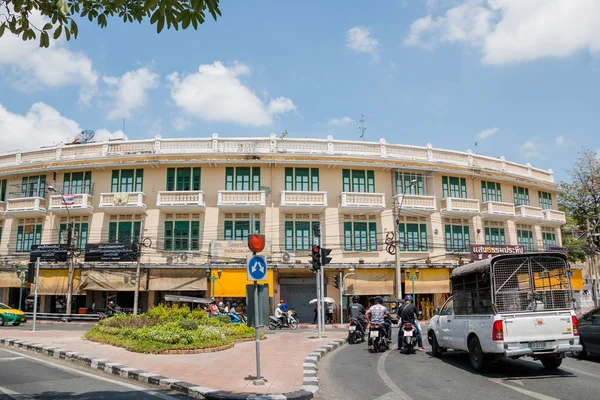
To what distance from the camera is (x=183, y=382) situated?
8812 millimetres

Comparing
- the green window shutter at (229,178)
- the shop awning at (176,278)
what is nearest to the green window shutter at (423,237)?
the green window shutter at (229,178)

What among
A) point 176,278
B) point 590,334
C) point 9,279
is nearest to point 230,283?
point 176,278

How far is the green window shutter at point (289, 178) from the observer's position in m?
29.5

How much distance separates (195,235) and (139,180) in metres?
4.97

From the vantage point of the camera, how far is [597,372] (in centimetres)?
1025

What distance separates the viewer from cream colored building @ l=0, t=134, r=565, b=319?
1123 inches

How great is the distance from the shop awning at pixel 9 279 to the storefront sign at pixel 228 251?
40.1 ft

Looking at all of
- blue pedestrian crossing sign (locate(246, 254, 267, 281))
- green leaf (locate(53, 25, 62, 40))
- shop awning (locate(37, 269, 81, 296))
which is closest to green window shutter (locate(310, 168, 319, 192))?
shop awning (locate(37, 269, 81, 296))

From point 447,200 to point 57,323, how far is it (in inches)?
952

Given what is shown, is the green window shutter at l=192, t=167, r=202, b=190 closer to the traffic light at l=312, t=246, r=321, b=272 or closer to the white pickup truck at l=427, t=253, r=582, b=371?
the traffic light at l=312, t=246, r=321, b=272

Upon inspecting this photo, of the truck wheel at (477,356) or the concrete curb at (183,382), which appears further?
the truck wheel at (477,356)

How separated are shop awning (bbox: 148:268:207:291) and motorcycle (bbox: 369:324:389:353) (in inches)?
626

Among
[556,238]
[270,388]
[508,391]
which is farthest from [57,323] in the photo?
[556,238]

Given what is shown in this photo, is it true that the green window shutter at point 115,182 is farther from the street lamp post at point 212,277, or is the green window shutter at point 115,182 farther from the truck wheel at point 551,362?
the truck wheel at point 551,362
